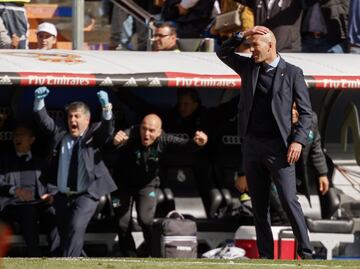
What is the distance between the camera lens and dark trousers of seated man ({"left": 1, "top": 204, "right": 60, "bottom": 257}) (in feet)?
39.2

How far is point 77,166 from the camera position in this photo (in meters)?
12.0

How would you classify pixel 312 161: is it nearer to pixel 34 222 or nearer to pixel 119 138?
pixel 119 138

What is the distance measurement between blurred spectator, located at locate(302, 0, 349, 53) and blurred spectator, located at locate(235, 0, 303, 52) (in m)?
0.23

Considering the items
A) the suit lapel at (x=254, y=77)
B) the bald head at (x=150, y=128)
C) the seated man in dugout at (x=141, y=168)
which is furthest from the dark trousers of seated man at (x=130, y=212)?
the suit lapel at (x=254, y=77)

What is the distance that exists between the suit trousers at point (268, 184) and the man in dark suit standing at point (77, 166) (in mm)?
2019

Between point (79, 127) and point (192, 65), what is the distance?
1.25m

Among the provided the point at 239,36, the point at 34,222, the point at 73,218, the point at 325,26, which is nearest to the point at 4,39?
the point at 34,222

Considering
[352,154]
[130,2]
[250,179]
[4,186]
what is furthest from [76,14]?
[250,179]

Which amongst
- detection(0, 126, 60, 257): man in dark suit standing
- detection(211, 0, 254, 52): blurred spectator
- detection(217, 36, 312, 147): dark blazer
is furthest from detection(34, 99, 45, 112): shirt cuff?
detection(211, 0, 254, 52): blurred spectator

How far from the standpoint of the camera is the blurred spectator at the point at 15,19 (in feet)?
44.9

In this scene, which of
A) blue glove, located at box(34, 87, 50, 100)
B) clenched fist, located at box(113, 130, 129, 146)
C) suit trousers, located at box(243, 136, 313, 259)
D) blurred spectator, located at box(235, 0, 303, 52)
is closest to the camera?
suit trousers, located at box(243, 136, 313, 259)

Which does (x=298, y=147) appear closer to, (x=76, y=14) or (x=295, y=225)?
(x=295, y=225)

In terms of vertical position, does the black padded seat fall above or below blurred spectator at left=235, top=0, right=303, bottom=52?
below

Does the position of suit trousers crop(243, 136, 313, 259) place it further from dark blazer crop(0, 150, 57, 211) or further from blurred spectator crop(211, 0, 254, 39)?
blurred spectator crop(211, 0, 254, 39)
